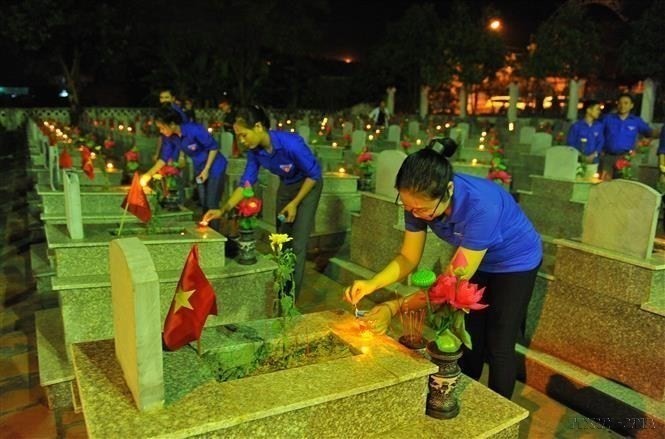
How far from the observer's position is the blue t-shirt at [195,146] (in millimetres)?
5852

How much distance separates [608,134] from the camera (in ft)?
23.4

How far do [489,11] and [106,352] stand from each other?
24327mm

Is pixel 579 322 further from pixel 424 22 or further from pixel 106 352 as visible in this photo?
pixel 424 22

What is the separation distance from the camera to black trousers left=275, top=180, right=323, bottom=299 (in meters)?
4.19

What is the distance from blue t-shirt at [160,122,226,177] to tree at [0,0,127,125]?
1863cm

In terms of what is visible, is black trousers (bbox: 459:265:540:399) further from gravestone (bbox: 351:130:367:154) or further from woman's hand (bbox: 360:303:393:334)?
gravestone (bbox: 351:130:367:154)

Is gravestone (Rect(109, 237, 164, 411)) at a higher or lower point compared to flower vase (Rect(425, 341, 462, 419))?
higher

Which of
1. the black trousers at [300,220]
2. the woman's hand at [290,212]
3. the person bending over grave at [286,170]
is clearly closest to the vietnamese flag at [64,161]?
the person bending over grave at [286,170]

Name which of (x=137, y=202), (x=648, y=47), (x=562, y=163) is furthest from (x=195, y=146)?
(x=648, y=47)

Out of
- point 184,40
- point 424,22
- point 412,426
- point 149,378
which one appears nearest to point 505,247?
point 412,426

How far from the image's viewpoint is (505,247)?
8.71ft

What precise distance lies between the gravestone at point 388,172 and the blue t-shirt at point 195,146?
5.57 ft

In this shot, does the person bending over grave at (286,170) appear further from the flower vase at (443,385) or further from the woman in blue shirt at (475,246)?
the flower vase at (443,385)

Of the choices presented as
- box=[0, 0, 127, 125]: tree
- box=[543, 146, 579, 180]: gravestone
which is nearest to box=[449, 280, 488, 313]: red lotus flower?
box=[543, 146, 579, 180]: gravestone
